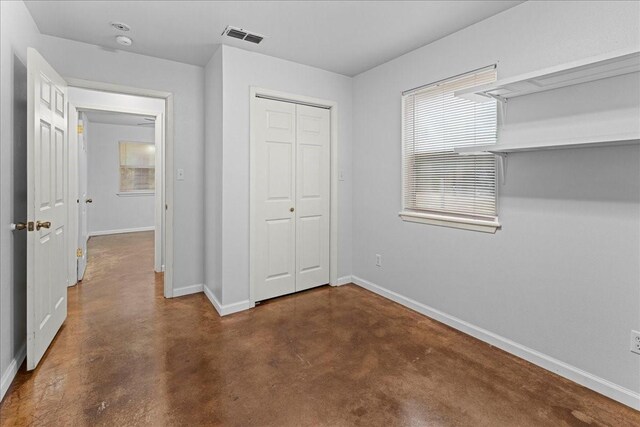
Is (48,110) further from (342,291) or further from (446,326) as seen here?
(446,326)

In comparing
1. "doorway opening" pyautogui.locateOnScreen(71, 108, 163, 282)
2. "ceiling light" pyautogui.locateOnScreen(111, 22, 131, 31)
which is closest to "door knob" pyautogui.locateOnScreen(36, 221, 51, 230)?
"ceiling light" pyautogui.locateOnScreen(111, 22, 131, 31)

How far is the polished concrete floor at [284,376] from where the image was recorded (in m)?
1.75

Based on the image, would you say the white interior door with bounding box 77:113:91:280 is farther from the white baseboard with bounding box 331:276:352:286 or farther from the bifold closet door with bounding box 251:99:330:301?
the white baseboard with bounding box 331:276:352:286

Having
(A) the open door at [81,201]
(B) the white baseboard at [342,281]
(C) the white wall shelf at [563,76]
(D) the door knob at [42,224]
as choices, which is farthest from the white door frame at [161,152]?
(C) the white wall shelf at [563,76]

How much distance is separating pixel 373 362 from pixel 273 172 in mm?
2071

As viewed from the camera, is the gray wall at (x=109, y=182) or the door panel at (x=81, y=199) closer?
the door panel at (x=81, y=199)

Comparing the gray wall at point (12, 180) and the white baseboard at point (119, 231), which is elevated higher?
the gray wall at point (12, 180)

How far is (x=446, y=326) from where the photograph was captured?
9.30 ft

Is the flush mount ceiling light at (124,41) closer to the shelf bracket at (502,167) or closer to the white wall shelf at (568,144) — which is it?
the white wall shelf at (568,144)

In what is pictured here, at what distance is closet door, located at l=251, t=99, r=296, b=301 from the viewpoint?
3.31m

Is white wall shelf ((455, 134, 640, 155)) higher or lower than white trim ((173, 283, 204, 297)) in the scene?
higher

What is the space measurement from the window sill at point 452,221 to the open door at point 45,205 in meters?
2.95

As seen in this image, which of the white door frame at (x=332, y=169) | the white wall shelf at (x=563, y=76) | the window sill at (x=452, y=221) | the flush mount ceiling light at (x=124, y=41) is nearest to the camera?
the white wall shelf at (x=563, y=76)

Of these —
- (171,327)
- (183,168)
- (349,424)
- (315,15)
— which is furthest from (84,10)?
(349,424)
